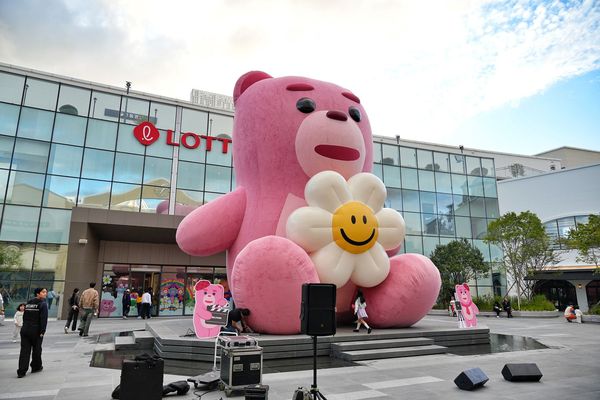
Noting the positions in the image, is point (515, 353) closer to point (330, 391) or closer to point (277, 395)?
point (330, 391)

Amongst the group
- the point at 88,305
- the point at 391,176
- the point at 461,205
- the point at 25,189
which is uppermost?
the point at 391,176

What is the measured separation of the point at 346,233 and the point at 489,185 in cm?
2754

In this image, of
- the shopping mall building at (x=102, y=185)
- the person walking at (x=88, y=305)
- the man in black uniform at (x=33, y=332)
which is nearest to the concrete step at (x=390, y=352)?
the man in black uniform at (x=33, y=332)

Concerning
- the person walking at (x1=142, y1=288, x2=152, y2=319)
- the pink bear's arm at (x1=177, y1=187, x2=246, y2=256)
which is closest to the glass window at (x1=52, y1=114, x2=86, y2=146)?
the person walking at (x1=142, y1=288, x2=152, y2=319)

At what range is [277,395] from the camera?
6.13 m

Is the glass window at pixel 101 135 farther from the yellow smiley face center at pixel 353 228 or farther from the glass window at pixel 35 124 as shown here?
the yellow smiley face center at pixel 353 228

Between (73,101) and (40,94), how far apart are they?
63.4 inches

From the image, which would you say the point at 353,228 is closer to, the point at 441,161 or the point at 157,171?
the point at 157,171

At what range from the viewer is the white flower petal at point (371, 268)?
10719 millimetres

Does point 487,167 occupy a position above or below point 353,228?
above

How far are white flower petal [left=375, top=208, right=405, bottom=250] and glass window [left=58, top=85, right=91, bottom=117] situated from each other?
1932 cm

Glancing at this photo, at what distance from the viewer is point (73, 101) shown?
22.8 m

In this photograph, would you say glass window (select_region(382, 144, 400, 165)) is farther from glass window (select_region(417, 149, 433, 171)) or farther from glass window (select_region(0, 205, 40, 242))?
glass window (select_region(0, 205, 40, 242))

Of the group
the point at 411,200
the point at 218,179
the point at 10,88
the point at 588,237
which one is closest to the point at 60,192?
the point at 10,88
